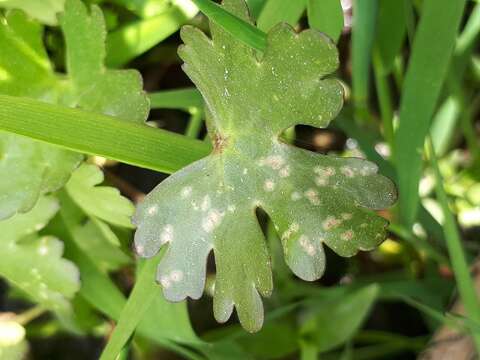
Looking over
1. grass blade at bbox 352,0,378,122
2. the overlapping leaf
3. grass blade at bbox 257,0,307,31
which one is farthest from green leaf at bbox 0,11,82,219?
grass blade at bbox 352,0,378,122

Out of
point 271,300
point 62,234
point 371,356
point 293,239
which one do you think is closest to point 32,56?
point 62,234

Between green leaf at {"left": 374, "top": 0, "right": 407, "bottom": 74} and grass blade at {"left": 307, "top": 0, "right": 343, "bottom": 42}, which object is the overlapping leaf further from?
green leaf at {"left": 374, "top": 0, "right": 407, "bottom": 74}

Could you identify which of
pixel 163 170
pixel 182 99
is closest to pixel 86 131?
pixel 163 170

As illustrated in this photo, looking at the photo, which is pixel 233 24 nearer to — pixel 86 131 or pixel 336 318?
pixel 86 131

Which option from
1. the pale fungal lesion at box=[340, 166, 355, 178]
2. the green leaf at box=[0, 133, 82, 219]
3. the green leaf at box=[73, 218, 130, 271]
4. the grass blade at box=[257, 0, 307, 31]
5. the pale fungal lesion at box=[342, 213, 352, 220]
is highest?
the grass blade at box=[257, 0, 307, 31]

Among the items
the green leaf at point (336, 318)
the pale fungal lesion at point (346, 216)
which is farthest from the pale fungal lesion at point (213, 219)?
the green leaf at point (336, 318)

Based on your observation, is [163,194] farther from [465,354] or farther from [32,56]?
[465,354]

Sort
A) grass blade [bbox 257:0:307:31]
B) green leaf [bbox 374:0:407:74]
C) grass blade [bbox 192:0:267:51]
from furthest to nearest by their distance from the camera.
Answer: green leaf [bbox 374:0:407:74], grass blade [bbox 257:0:307:31], grass blade [bbox 192:0:267:51]
